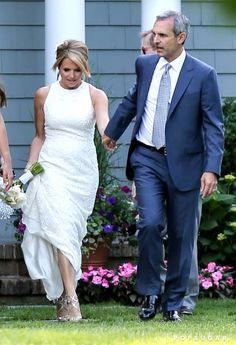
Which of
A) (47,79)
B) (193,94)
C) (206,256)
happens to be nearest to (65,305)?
(193,94)

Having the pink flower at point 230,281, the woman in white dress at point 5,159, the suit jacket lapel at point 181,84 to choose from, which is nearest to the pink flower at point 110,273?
the pink flower at point 230,281

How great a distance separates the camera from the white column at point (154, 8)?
8688 mm

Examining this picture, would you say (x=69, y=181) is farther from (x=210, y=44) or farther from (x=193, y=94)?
(x=210, y=44)

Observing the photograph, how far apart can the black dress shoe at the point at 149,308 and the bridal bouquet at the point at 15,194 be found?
1040mm

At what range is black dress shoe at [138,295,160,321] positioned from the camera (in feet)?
17.7

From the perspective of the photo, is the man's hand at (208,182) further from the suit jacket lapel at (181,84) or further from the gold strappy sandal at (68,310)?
the gold strappy sandal at (68,310)

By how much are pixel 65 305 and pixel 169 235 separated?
2.59 ft

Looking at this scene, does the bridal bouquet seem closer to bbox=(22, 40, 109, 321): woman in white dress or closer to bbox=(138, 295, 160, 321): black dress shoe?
bbox=(22, 40, 109, 321): woman in white dress

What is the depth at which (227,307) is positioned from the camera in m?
A: 6.82

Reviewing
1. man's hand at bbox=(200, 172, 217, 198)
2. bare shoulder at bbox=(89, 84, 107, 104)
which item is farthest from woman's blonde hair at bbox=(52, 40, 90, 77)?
man's hand at bbox=(200, 172, 217, 198)

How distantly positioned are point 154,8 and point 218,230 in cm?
217

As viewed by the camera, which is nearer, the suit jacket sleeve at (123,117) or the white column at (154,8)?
the suit jacket sleeve at (123,117)

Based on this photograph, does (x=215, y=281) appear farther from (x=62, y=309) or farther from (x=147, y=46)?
(x=147, y=46)

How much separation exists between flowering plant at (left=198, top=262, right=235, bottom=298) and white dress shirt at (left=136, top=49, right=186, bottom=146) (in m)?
2.21
